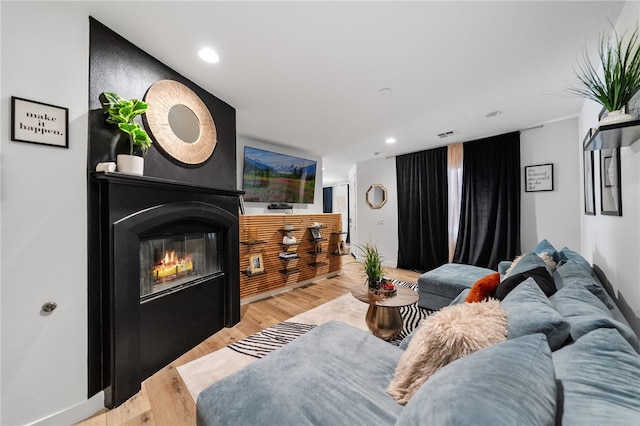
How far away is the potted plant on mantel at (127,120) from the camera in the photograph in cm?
157

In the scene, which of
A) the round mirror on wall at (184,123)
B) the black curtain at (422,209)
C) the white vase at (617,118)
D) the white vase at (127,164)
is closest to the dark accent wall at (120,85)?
the white vase at (127,164)

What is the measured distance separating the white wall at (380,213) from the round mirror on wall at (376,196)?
0.24 feet

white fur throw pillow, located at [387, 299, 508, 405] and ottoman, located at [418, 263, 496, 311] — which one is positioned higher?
white fur throw pillow, located at [387, 299, 508, 405]

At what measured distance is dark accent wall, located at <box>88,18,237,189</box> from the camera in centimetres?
158

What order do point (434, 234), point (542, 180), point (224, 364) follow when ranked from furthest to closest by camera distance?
point (434, 234) < point (542, 180) < point (224, 364)

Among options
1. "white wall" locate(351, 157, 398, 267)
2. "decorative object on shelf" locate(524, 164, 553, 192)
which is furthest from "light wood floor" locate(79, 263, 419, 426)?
"decorative object on shelf" locate(524, 164, 553, 192)

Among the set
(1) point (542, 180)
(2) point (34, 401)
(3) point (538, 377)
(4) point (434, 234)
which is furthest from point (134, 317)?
(1) point (542, 180)

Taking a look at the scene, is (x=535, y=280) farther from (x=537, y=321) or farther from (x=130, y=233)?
(x=130, y=233)

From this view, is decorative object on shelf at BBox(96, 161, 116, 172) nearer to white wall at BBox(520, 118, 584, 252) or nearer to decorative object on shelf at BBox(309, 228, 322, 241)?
decorative object on shelf at BBox(309, 228, 322, 241)

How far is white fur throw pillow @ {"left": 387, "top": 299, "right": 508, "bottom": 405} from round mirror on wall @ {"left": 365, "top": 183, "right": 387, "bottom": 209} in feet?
15.1

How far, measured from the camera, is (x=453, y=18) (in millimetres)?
1565

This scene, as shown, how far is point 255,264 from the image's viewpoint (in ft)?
11.0

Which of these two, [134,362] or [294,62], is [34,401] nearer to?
[134,362]

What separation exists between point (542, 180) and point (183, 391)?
4978mm
